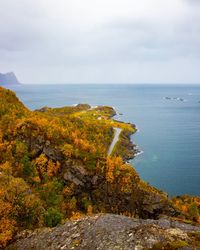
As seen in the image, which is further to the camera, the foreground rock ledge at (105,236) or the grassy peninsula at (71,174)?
the grassy peninsula at (71,174)

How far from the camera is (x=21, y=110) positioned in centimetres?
9688

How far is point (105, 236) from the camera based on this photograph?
33.5 meters

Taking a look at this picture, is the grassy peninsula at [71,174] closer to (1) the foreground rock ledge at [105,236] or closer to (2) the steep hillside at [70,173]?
(2) the steep hillside at [70,173]

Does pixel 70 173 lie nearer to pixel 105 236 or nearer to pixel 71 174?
pixel 71 174

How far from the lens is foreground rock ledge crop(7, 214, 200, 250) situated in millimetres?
30938

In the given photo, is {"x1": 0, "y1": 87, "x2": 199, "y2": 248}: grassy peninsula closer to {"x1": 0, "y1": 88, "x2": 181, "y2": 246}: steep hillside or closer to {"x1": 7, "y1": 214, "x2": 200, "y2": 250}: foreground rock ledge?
{"x1": 0, "y1": 88, "x2": 181, "y2": 246}: steep hillside

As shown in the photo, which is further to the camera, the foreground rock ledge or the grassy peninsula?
the grassy peninsula

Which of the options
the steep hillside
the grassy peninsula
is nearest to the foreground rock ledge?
the grassy peninsula

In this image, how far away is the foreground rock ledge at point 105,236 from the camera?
30.9 metres

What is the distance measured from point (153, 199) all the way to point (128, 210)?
681 centimetres

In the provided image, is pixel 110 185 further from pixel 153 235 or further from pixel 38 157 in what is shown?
pixel 153 235

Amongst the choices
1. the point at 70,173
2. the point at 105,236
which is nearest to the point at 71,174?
the point at 70,173

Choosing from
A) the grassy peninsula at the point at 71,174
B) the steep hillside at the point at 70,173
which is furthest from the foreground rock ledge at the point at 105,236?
the steep hillside at the point at 70,173

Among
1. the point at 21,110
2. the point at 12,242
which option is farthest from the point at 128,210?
the point at 21,110
